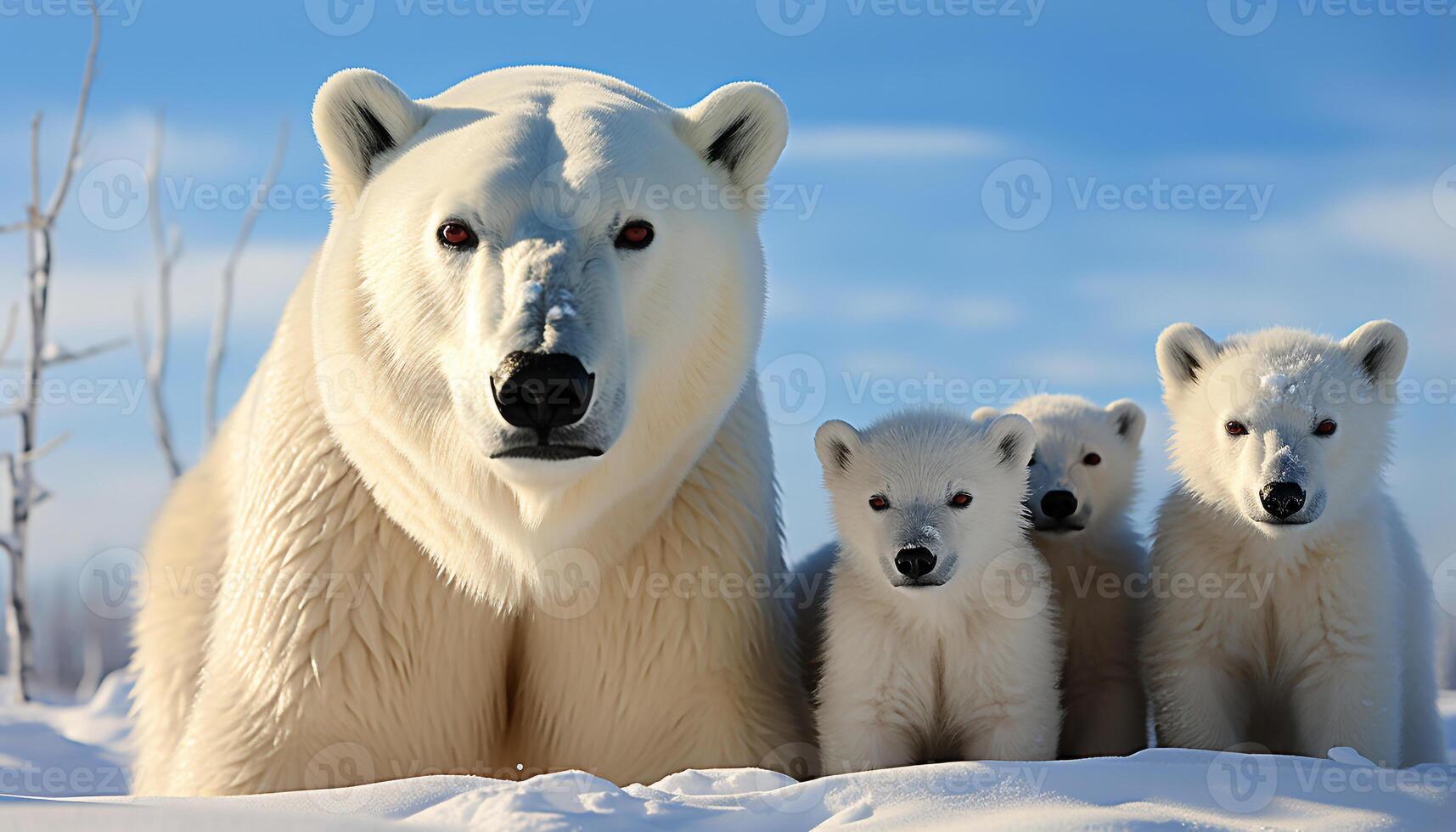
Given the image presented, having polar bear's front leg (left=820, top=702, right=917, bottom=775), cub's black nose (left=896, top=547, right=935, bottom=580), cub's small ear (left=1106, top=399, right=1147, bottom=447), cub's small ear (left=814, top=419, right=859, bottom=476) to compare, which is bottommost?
polar bear's front leg (left=820, top=702, right=917, bottom=775)

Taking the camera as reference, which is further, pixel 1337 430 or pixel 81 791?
pixel 81 791

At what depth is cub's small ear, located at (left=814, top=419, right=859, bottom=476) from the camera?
4.23 meters

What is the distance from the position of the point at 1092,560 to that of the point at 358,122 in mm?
2978

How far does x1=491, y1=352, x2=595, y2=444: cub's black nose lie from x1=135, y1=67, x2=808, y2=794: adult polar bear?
0.33ft

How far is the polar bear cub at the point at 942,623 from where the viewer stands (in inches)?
158

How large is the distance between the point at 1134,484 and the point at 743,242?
7.34ft

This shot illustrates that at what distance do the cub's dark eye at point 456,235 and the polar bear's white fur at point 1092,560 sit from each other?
2.30 meters

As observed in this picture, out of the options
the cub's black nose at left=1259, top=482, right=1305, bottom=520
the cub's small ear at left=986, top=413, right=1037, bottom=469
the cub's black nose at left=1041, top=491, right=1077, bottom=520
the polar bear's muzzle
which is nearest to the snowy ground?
the cub's black nose at left=1259, top=482, right=1305, bottom=520

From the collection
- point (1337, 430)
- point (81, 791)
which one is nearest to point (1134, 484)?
point (1337, 430)

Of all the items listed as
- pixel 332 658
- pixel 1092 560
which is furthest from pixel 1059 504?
pixel 332 658

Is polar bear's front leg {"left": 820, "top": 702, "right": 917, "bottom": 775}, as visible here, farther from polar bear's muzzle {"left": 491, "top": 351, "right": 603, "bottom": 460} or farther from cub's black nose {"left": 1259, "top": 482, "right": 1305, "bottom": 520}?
polar bear's muzzle {"left": 491, "top": 351, "right": 603, "bottom": 460}

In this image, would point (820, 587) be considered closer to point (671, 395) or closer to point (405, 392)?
point (671, 395)

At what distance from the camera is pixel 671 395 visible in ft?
12.2

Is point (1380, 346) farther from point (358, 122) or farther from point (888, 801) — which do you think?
point (358, 122)
